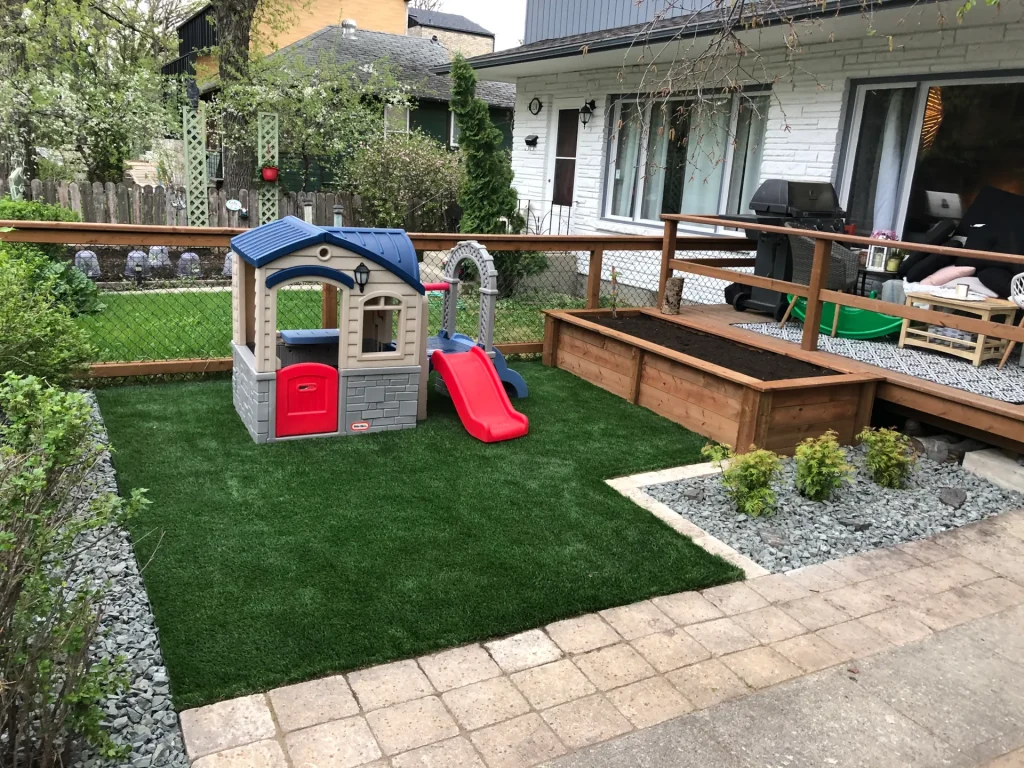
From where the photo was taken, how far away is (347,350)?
16.3 ft

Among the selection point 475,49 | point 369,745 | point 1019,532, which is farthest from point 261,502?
point 475,49

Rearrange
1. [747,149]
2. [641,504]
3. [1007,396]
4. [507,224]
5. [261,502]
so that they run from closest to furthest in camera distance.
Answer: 1. [261,502]
2. [641,504]
3. [1007,396]
4. [747,149]
5. [507,224]

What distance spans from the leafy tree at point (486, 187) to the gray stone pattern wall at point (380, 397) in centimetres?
510

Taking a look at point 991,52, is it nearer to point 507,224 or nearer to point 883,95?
point 883,95

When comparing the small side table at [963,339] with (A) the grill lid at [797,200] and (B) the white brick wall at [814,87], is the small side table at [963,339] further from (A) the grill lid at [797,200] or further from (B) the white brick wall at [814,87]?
(B) the white brick wall at [814,87]

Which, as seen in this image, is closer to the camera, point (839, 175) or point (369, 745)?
point (369, 745)

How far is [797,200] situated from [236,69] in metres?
9.50

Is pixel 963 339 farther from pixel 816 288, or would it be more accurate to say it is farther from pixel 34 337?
pixel 34 337

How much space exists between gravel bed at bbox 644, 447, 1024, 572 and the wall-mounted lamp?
719cm

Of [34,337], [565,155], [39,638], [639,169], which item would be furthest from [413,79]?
[39,638]

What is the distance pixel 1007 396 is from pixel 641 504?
8.09ft

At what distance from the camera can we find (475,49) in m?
38.3

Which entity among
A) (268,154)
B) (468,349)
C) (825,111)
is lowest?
(468,349)

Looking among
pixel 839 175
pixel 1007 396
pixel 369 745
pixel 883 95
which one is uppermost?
pixel 883 95
